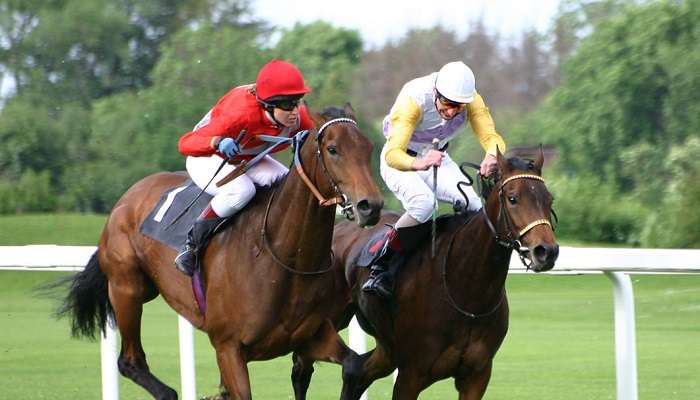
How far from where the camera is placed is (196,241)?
6.14 m

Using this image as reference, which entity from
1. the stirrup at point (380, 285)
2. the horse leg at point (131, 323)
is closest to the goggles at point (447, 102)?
the stirrup at point (380, 285)

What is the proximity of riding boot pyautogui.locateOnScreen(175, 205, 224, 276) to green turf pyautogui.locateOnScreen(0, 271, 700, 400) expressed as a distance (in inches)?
91.8

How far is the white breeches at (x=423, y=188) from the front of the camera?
6211 mm

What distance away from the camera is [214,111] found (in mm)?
6305

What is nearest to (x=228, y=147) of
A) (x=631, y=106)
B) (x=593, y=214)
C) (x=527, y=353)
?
(x=527, y=353)

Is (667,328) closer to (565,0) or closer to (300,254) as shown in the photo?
(300,254)

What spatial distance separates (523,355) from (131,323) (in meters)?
4.24

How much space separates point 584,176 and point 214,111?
21.5m

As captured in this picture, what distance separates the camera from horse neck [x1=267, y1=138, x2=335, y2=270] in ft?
18.8

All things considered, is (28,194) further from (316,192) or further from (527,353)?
(316,192)

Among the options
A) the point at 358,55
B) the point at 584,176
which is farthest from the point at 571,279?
the point at 358,55

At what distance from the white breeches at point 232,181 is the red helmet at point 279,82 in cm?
47

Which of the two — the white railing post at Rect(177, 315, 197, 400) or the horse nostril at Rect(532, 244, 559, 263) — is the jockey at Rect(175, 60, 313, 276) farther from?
the horse nostril at Rect(532, 244, 559, 263)

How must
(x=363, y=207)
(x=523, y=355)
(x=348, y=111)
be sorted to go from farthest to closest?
(x=523, y=355)
(x=348, y=111)
(x=363, y=207)
